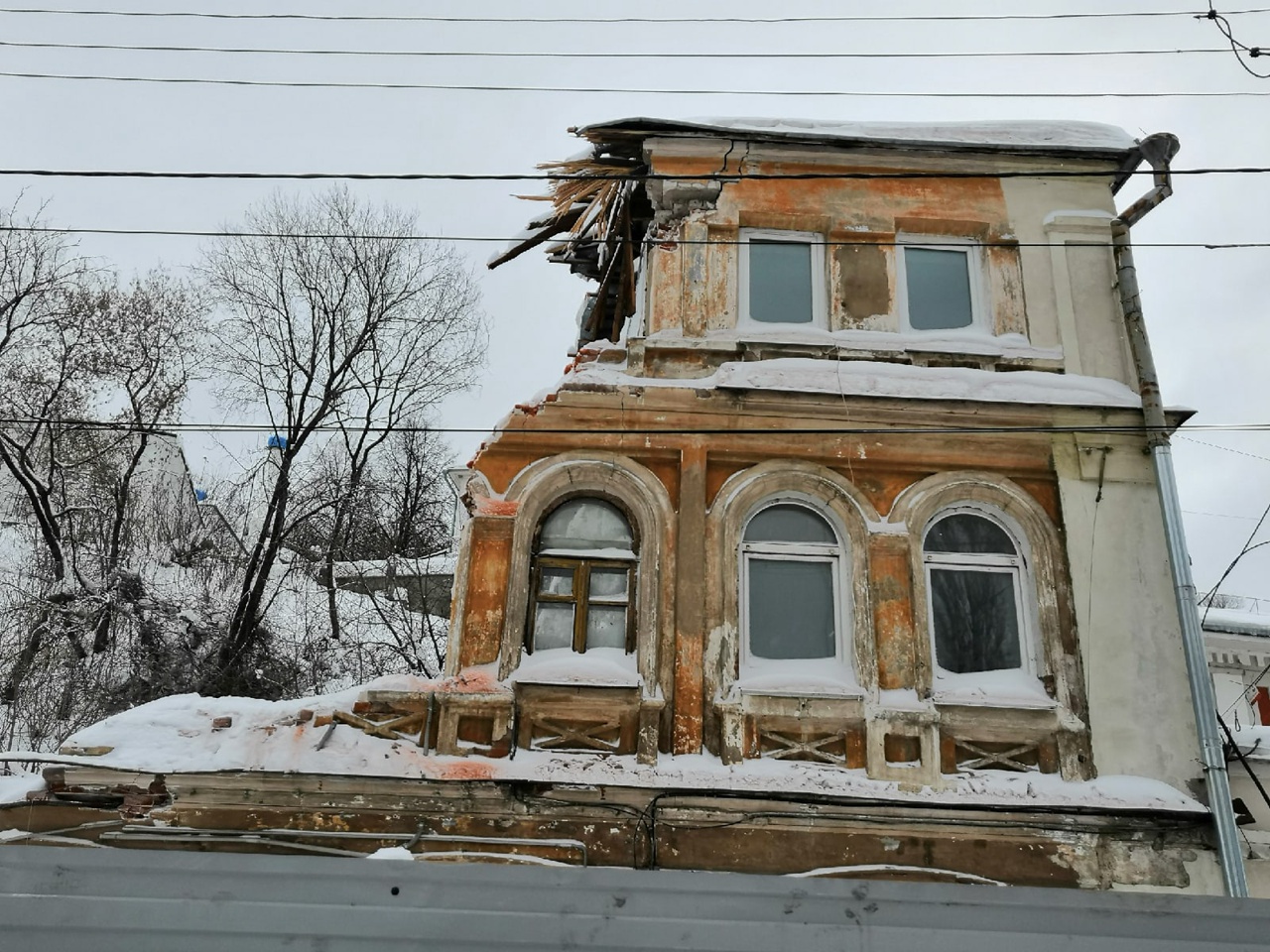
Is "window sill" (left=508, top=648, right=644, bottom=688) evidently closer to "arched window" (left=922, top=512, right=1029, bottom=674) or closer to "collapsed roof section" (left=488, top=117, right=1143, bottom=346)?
"arched window" (left=922, top=512, right=1029, bottom=674)

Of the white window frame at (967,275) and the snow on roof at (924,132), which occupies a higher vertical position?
the snow on roof at (924,132)

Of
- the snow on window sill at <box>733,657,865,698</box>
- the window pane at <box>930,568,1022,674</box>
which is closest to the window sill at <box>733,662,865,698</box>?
the snow on window sill at <box>733,657,865,698</box>

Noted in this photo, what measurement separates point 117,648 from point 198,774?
1058cm

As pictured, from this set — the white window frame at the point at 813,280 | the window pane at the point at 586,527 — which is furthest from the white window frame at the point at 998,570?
the window pane at the point at 586,527

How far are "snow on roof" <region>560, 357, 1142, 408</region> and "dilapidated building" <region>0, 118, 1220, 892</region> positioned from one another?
0.04 m

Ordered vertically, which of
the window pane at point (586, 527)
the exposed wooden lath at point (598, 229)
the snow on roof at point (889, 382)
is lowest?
the window pane at point (586, 527)

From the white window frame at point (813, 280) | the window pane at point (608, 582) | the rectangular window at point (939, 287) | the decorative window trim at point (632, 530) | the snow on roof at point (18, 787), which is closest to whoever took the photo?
the snow on roof at point (18, 787)

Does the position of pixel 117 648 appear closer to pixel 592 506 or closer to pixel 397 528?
pixel 397 528

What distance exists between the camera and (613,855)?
6.94 metres

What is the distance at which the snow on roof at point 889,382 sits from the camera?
27.5 feet

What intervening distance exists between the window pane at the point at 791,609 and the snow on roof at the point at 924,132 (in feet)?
14.2

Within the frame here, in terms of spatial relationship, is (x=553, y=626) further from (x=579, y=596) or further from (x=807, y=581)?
(x=807, y=581)

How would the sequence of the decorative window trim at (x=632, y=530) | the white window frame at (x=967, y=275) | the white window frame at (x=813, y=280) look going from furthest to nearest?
the white window frame at (x=967, y=275) < the white window frame at (x=813, y=280) < the decorative window trim at (x=632, y=530)

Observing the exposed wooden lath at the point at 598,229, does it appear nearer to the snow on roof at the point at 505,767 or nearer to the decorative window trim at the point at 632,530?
the decorative window trim at the point at 632,530
